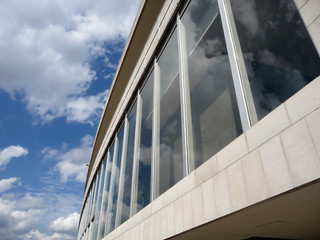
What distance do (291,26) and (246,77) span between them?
98 centimetres

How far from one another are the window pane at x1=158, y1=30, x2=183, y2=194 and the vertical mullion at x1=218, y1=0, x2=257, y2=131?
2415 mm

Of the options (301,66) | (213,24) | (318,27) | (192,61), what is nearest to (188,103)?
(192,61)

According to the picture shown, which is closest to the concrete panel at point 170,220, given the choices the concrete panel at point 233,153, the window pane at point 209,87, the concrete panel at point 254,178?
the window pane at point 209,87

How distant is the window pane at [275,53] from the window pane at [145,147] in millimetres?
4890

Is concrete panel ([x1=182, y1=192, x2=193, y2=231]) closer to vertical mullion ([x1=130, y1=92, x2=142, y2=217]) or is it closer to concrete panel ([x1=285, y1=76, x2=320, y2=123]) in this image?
concrete panel ([x1=285, y1=76, x2=320, y2=123])

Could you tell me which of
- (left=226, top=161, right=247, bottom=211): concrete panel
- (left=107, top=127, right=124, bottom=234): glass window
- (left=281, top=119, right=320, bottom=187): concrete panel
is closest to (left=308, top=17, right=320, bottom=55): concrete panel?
(left=281, top=119, right=320, bottom=187): concrete panel

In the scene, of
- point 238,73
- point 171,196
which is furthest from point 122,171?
point 238,73

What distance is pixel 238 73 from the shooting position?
14.3 ft

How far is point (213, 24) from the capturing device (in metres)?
5.74

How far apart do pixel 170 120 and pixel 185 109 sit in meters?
1.07

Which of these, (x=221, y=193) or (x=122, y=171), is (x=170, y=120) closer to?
(x=221, y=193)

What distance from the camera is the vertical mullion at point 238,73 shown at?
3943mm

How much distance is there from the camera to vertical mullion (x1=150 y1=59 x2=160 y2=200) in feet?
23.8

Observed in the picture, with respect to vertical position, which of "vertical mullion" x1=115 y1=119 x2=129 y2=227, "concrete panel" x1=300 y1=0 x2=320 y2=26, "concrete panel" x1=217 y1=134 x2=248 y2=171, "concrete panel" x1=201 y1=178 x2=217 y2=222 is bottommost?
"concrete panel" x1=201 y1=178 x2=217 y2=222
